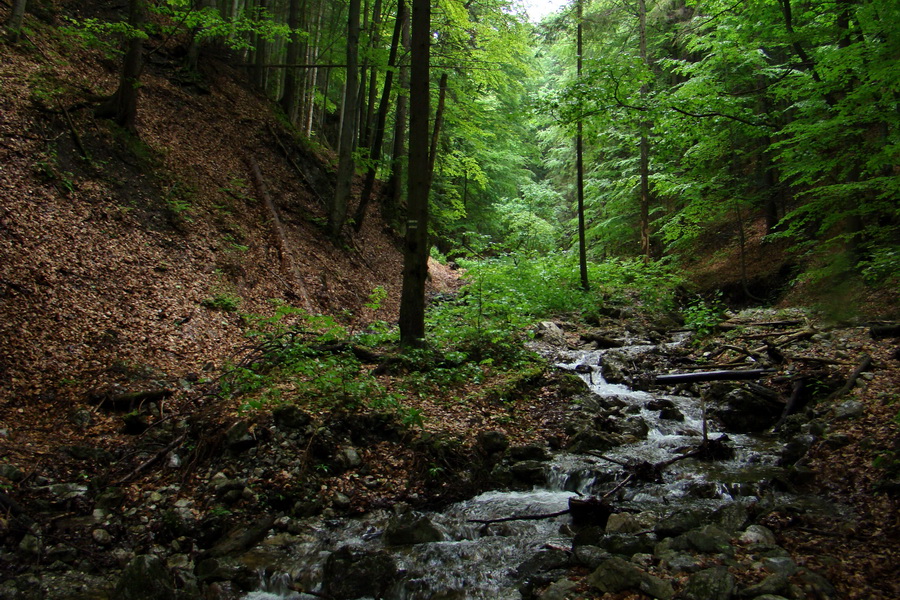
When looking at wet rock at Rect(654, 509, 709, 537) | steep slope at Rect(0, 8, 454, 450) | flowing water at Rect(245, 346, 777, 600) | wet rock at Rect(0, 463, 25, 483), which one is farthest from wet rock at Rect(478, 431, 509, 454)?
wet rock at Rect(0, 463, 25, 483)

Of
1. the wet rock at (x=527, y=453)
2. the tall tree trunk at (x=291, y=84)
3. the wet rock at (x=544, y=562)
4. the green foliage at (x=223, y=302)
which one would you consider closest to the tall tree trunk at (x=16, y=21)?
the green foliage at (x=223, y=302)

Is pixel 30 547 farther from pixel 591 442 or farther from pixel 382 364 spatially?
pixel 591 442

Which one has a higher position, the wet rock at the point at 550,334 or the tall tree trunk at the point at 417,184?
the tall tree trunk at the point at 417,184

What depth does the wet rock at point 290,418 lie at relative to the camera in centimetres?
562

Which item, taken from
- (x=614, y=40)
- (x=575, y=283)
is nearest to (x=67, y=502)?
(x=575, y=283)

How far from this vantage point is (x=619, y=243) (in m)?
22.5

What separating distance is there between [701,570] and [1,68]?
1368 cm

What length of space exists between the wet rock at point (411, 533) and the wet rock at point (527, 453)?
Result: 5.22 ft

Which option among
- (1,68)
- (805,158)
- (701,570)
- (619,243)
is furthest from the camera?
(619,243)

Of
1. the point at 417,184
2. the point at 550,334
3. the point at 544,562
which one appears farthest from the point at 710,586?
the point at 550,334

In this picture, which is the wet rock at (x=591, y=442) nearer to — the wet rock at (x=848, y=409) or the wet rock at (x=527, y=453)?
the wet rock at (x=527, y=453)

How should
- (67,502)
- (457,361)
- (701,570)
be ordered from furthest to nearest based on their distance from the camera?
1. (457,361)
2. (67,502)
3. (701,570)

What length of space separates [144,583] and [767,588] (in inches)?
169

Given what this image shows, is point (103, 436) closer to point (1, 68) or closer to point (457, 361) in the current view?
point (457, 361)
